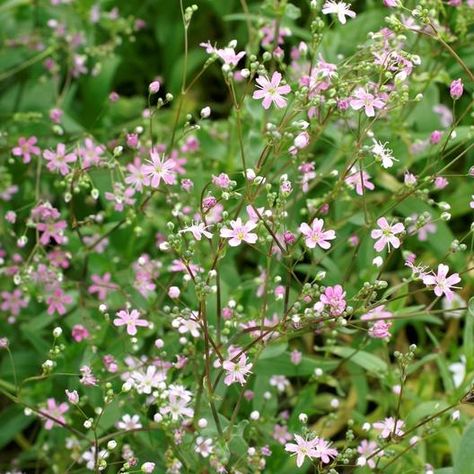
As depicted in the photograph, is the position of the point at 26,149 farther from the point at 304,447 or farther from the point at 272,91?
the point at 304,447

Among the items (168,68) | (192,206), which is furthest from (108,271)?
(168,68)

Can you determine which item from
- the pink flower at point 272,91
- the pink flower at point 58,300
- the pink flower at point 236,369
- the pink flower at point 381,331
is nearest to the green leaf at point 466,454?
the pink flower at point 381,331

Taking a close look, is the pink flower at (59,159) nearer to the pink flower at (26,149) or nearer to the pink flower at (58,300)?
the pink flower at (26,149)

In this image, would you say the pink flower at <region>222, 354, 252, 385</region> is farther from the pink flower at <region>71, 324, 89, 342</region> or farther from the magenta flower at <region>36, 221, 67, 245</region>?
the magenta flower at <region>36, 221, 67, 245</region>

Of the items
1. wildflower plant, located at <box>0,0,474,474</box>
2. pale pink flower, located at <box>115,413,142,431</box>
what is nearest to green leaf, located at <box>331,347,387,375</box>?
wildflower plant, located at <box>0,0,474,474</box>

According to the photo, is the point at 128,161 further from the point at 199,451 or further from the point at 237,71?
the point at 199,451

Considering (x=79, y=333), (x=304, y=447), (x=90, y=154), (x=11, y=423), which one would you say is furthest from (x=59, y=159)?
(x=304, y=447)
